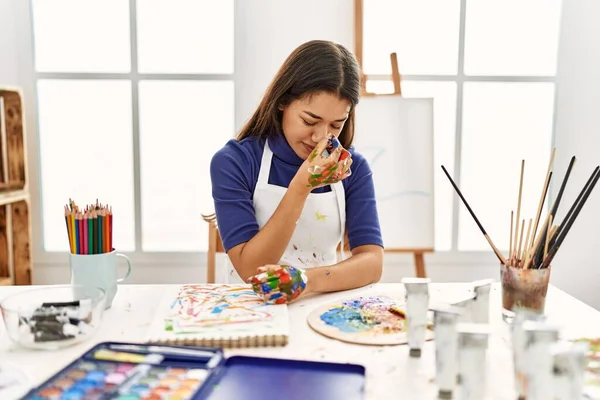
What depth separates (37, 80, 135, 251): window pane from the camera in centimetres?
259

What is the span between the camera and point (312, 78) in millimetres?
1376

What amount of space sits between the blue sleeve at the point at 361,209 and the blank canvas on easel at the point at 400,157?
33.9 inches

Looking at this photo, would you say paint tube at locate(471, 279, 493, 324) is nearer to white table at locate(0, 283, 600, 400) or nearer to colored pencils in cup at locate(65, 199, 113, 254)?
white table at locate(0, 283, 600, 400)

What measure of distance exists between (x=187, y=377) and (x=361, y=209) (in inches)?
33.9

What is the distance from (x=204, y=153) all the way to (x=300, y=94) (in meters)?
1.32

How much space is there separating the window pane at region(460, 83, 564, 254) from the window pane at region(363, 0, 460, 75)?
0.21 meters

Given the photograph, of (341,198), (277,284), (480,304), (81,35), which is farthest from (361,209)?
(81,35)

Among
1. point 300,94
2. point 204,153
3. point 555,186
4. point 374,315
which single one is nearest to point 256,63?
point 204,153

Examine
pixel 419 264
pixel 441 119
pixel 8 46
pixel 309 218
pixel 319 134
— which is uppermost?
pixel 8 46

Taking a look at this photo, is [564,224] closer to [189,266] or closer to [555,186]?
[555,186]

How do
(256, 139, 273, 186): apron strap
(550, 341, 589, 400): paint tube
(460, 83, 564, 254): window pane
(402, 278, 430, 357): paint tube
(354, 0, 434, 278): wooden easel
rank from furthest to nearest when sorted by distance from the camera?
(460, 83, 564, 254): window pane → (354, 0, 434, 278): wooden easel → (256, 139, 273, 186): apron strap → (402, 278, 430, 357): paint tube → (550, 341, 589, 400): paint tube

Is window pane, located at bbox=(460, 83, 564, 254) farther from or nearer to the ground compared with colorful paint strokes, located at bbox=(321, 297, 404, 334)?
farther from the ground

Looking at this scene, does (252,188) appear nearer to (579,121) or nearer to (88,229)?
(88,229)

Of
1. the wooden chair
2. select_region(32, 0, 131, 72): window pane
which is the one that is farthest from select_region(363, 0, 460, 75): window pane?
select_region(32, 0, 131, 72): window pane
